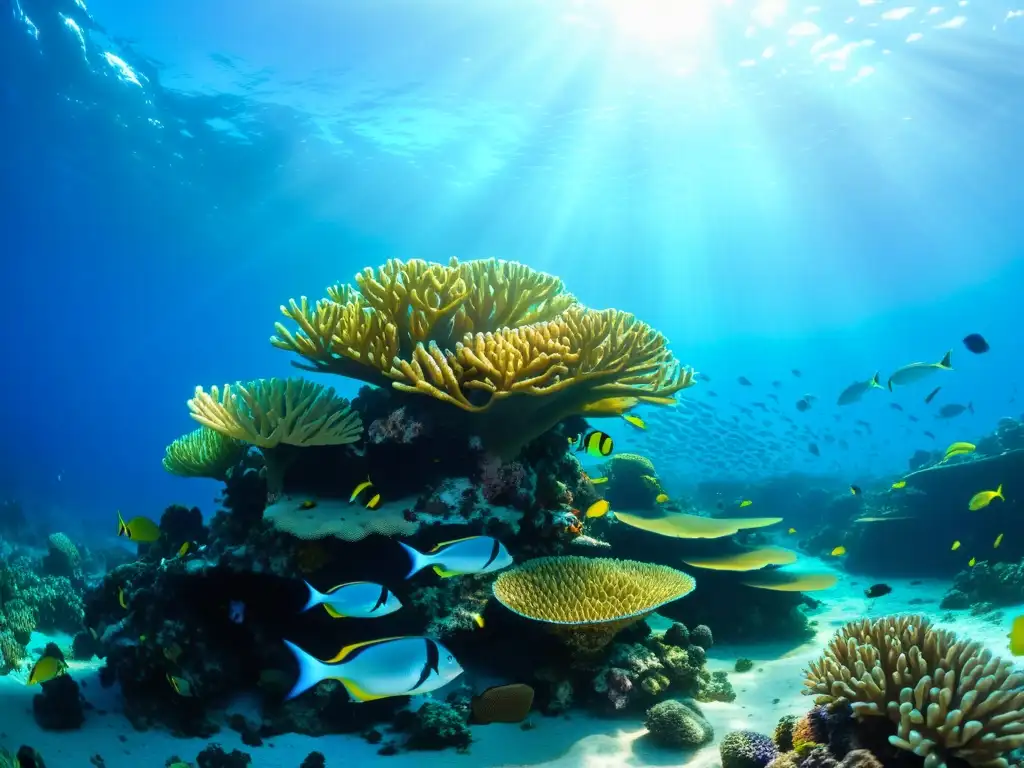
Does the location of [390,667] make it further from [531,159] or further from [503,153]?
[531,159]

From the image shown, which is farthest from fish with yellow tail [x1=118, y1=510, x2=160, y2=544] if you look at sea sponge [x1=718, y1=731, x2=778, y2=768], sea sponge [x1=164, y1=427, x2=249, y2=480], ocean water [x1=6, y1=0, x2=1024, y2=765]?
ocean water [x1=6, y1=0, x2=1024, y2=765]

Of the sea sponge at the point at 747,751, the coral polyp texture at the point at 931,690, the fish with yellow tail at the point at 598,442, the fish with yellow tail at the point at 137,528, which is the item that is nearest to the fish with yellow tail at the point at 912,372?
the fish with yellow tail at the point at 598,442

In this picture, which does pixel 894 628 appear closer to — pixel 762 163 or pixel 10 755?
pixel 10 755

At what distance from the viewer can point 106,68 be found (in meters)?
23.1

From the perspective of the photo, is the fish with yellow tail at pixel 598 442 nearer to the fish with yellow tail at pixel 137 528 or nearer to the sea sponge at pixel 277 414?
the sea sponge at pixel 277 414

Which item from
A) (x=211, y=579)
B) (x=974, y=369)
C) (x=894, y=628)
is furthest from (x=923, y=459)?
(x=974, y=369)

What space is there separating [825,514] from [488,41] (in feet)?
68.4

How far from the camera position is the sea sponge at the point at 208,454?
6.32 metres

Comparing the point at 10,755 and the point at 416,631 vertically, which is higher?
the point at 416,631

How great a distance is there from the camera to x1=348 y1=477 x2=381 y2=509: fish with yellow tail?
496cm

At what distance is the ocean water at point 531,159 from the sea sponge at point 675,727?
7.62 metres

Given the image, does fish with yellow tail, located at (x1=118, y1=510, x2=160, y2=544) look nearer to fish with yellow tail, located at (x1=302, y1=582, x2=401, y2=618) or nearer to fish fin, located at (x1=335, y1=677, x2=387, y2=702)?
fish with yellow tail, located at (x1=302, y1=582, x2=401, y2=618)

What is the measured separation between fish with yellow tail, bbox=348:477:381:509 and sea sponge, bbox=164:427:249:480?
188 cm

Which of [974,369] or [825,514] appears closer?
[825,514]
